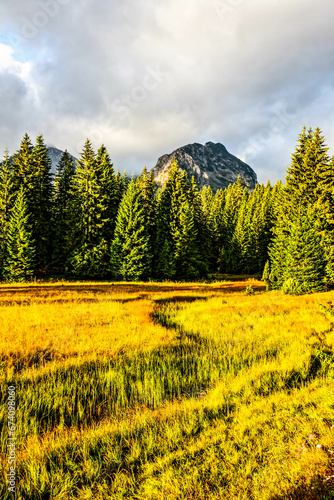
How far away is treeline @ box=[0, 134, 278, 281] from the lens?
96.6 feet

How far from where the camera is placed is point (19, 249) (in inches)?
1094

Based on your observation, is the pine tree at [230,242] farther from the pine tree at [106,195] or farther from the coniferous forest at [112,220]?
the pine tree at [106,195]

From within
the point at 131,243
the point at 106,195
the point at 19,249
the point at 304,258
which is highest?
the point at 106,195

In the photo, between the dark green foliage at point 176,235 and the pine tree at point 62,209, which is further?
the pine tree at point 62,209

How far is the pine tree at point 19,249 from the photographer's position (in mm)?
27812

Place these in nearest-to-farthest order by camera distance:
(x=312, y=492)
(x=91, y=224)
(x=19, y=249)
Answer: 1. (x=312, y=492)
2. (x=19, y=249)
3. (x=91, y=224)

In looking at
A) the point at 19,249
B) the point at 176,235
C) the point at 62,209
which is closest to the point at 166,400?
the point at 176,235

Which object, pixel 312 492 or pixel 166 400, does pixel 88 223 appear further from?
pixel 312 492

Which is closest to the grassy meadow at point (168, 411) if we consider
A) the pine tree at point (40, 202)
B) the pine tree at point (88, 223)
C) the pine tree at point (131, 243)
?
the pine tree at point (131, 243)

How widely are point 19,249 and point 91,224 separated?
9.41m

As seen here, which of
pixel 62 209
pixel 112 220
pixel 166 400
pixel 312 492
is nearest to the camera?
pixel 312 492

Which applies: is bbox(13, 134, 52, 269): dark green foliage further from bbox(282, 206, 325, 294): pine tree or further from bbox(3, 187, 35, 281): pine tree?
bbox(282, 206, 325, 294): pine tree

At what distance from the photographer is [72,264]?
30.4 metres

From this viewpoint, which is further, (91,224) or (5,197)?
(91,224)
